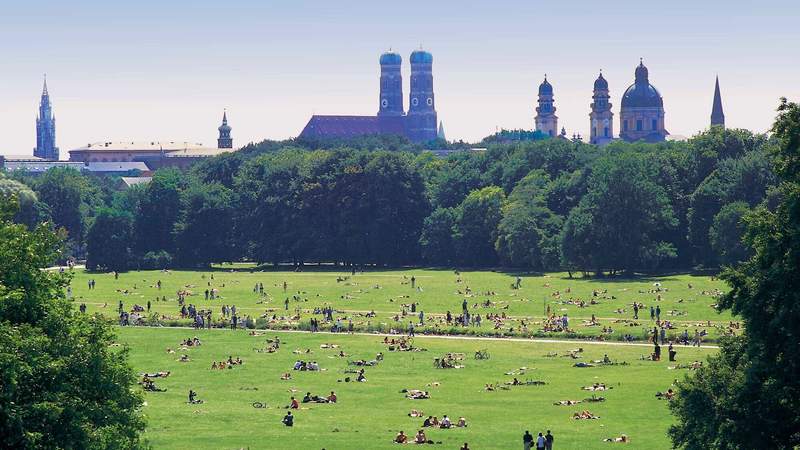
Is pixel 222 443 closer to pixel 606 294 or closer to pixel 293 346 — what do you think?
pixel 293 346

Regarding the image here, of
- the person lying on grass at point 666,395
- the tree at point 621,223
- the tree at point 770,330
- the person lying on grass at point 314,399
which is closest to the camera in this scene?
the tree at point 770,330

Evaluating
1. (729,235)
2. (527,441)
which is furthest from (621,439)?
(729,235)

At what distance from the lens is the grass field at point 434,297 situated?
91.9 m

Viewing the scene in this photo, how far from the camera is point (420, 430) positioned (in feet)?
182

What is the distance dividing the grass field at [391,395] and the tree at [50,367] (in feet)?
33.7

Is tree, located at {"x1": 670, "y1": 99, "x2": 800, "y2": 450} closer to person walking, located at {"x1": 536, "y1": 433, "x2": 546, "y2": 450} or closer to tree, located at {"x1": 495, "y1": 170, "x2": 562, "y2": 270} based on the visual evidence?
person walking, located at {"x1": 536, "y1": 433, "x2": 546, "y2": 450}

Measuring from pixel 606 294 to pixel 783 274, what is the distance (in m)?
66.9

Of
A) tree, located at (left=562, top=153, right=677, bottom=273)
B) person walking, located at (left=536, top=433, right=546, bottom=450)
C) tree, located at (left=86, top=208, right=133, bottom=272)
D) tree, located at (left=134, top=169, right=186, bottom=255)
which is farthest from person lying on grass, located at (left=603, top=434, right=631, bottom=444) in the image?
tree, located at (left=134, top=169, right=186, bottom=255)

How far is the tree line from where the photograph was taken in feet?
422

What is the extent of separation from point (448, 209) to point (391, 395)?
285ft

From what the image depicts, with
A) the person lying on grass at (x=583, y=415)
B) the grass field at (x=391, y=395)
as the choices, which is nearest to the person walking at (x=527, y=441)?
the grass field at (x=391, y=395)

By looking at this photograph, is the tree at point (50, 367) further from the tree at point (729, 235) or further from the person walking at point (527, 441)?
the tree at point (729, 235)

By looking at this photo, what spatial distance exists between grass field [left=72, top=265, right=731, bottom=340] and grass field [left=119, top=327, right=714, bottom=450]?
24.8 ft

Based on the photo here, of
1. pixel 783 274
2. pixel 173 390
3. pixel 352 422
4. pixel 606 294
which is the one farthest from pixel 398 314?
pixel 783 274
